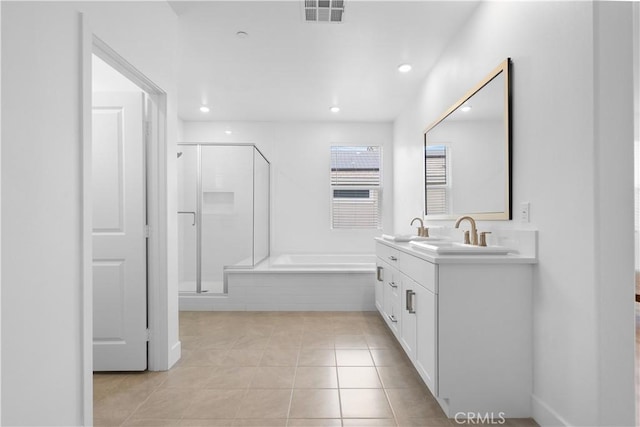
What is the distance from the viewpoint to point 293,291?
3.85 m

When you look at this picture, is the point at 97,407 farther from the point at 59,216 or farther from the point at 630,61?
the point at 630,61

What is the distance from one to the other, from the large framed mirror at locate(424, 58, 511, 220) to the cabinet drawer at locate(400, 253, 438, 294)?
577 mm

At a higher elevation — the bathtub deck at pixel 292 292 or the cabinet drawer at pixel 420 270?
the cabinet drawer at pixel 420 270

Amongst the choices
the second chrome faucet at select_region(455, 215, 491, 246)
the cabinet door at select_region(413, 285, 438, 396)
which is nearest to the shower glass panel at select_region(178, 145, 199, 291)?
the cabinet door at select_region(413, 285, 438, 396)

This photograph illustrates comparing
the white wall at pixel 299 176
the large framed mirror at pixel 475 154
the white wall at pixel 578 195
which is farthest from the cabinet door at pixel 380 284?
the white wall at pixel 299 176

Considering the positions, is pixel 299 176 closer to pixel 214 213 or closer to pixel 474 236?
pixel 214 213

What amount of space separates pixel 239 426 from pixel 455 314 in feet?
4.01

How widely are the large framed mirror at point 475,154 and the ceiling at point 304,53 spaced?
651mm

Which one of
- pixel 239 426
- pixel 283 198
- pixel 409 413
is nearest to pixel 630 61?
pixel 409 413

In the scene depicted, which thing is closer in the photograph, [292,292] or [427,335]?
[427,335]

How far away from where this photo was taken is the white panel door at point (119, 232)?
7.66ft

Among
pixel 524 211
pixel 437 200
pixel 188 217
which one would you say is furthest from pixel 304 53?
pixel 188 217

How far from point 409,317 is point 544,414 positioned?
0.82 metres

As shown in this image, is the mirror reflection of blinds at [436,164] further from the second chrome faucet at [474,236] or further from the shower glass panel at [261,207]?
the shower glass panel at [261,207]
